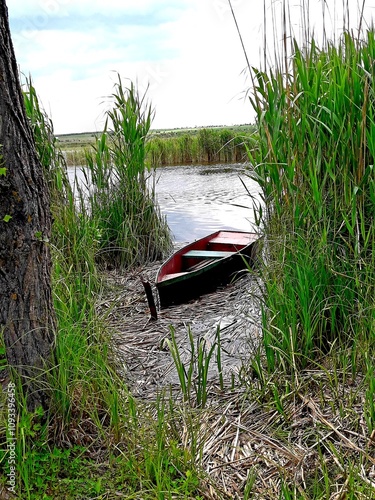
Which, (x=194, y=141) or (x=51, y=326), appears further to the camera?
(x=194, y=141)

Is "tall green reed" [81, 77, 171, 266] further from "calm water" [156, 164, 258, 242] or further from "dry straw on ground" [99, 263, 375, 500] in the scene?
"dry straw on ground" [99, 263, 375, 500]

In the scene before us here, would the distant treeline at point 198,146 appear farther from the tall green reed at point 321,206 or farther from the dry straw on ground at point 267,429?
the dry straw on ground at point 267,429

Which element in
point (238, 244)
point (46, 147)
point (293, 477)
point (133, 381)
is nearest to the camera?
point (293, 477)

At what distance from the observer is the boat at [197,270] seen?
478 cm

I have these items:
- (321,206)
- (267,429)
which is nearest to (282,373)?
(267,429)

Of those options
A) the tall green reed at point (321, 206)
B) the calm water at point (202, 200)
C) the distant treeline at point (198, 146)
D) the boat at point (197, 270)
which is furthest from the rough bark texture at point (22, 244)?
the distant treeline at point (198, 146)

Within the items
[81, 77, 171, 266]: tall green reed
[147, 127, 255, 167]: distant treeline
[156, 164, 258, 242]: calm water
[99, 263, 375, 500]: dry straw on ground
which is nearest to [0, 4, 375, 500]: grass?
[99, 263, 375, 500]: dry straw on ground

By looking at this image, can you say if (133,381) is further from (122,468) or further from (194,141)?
(194,141)

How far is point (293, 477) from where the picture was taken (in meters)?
2.24

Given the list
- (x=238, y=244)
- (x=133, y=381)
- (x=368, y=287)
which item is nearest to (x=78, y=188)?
(x=238, y=244)

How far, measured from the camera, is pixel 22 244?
2.41 m

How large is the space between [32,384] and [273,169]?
1822 millimetres

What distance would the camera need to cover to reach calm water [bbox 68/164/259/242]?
880 centimetres

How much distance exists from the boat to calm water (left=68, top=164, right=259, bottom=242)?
2.05ft
